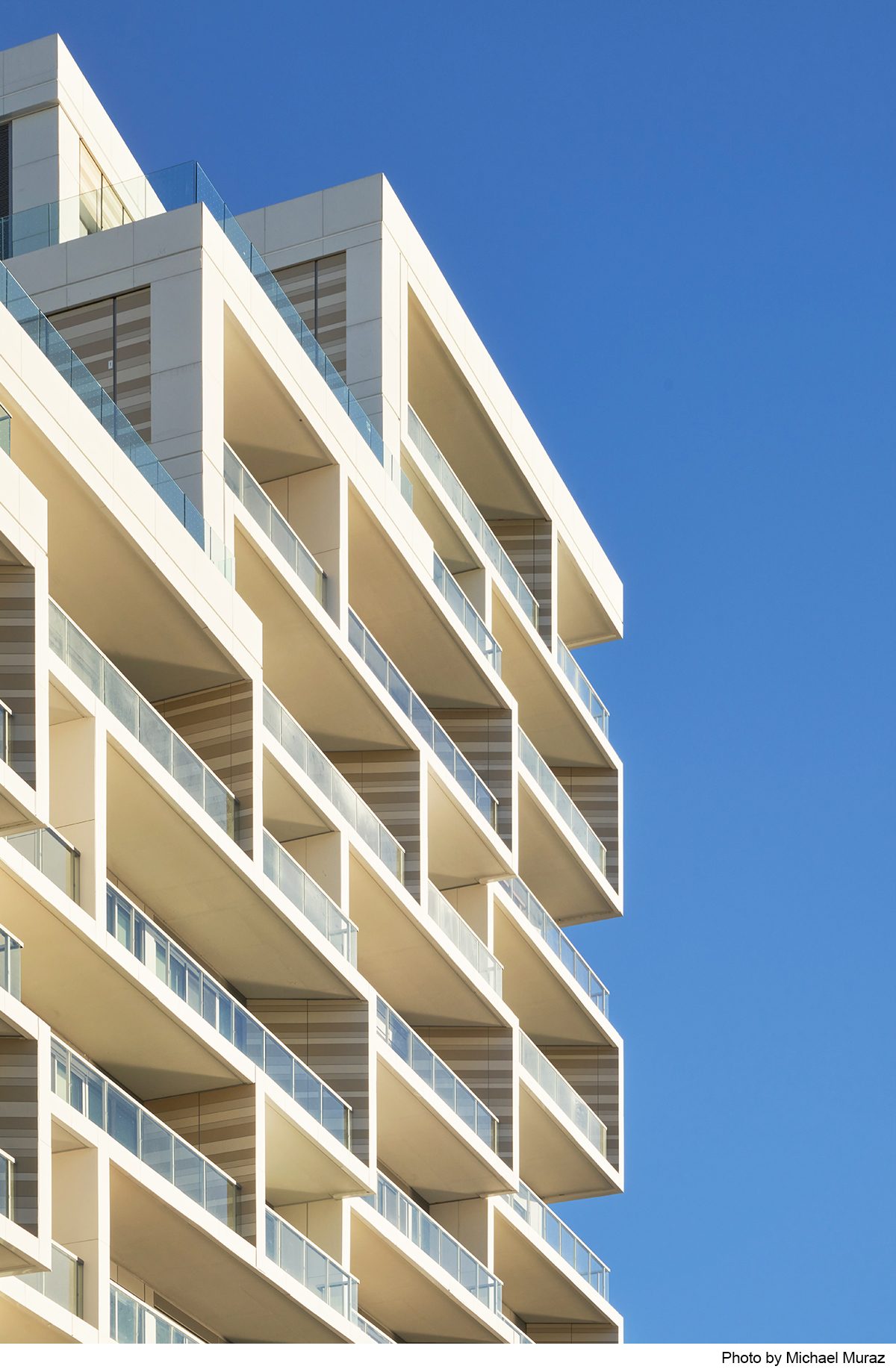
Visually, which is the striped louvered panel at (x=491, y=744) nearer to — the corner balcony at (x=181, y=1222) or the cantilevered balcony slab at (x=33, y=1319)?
the corner balcony at (x=181, y=1222)

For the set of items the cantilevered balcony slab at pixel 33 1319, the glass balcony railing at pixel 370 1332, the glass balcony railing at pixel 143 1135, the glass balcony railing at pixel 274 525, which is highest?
the glass balcony railing at pixel 274 525

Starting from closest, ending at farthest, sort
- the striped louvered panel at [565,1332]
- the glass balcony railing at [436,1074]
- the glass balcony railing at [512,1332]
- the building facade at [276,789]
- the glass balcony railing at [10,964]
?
the glass balcony railing at [10,964]
the building facade at [276,789]
the glass balcony railing at [436,1074]
the glass balcony railing at [512,1332]
the striped louvered panel at [565,1332]

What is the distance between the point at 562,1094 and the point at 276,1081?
1541 centimetres

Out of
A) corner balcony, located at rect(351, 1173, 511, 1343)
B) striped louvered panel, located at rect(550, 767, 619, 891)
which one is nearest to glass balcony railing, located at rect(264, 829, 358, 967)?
corner balcony, located at rect(351, 1173, 511, 1343)

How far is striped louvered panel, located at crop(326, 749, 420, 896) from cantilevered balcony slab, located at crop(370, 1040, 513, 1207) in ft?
11.6

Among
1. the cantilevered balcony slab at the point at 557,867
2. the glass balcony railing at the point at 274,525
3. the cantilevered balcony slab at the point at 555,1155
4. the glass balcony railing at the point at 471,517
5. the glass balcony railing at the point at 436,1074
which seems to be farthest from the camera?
the cantilevered balcony slab at the point at 557,867

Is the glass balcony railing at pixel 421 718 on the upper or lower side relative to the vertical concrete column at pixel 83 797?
upper

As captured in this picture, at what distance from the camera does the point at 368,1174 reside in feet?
125

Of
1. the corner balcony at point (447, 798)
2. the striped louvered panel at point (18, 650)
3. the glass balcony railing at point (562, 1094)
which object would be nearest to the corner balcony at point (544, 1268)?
the glass balcony railing at point (562, 1094)

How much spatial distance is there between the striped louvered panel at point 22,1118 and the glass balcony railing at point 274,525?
12.5 m

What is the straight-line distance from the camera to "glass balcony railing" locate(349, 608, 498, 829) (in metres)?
41.5

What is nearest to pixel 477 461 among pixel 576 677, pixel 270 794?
pixel 576 677

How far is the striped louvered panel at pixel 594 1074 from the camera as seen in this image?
53531mm

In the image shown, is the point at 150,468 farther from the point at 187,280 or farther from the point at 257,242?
the point at 257,242
